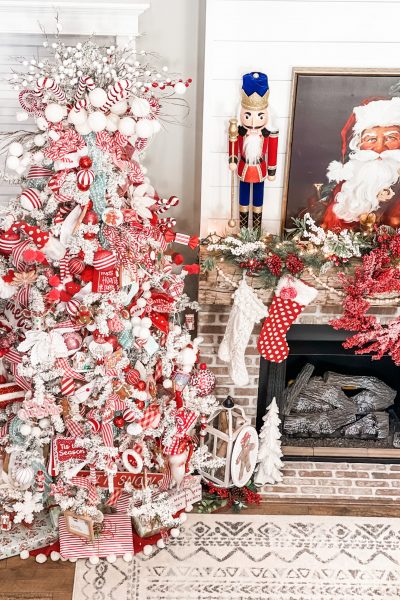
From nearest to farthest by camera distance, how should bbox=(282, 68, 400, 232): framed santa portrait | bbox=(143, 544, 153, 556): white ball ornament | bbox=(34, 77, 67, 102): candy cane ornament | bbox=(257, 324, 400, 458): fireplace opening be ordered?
bbox=(34, 77, 67, 102): candy cane ornament, bbox=(282, 68, 400, 232): framed santa portrait, bbox=(143, 544, 153, 556): white ball ornament, bbox=(257, 324, 400, 458): fireplace opening

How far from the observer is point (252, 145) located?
3090 millimetres

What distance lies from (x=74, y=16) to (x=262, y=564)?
8.63 feet

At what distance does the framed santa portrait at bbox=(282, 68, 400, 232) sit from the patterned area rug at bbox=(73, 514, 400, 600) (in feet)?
5.03

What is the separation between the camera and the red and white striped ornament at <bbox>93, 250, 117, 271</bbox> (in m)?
2.84

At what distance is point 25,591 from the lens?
10.7 feet

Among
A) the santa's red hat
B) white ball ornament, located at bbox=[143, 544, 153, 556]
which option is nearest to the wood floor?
white ball ornament, located at bbox=[143, 544, 153, 556]

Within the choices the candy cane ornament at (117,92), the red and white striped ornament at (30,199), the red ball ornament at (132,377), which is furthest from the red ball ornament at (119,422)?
the candy cane ornament at (117,92)

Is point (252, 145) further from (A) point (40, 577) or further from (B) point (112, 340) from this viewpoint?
(A) point (40, 577)

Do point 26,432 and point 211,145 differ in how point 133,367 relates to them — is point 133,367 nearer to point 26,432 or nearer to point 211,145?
point 26,432

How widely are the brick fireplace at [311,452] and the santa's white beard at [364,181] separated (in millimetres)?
336

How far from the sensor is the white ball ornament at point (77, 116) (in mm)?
2684

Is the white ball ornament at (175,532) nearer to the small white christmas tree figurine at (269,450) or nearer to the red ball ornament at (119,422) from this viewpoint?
the small white christmas tree figurine at (269,450)

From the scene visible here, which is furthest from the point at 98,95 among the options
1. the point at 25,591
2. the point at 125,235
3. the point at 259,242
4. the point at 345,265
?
the point at 25,591

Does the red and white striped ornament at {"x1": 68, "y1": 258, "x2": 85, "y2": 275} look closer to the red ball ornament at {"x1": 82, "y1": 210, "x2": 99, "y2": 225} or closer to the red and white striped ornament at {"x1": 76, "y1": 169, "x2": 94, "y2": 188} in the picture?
the red ball ornament at {"x1": 82, "y1": 210, "x2": 99, "y2": 225}
